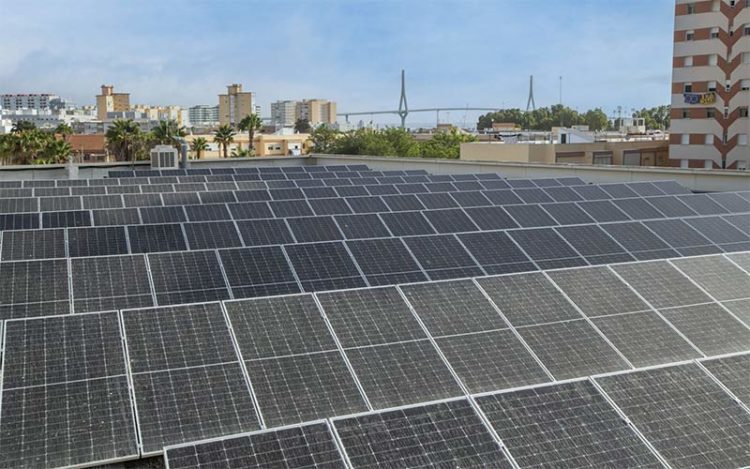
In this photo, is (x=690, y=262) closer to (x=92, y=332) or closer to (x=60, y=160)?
(x=92, y=332)

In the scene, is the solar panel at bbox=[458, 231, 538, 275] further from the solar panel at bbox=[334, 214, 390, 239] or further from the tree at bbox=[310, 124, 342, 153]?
the tree at bbox=[310, 124, 342, 153]

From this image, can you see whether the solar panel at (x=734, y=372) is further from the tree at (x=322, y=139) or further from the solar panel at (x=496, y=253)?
the tree at (x=322, y=139)

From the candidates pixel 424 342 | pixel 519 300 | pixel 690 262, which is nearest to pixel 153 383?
pixel 424 342

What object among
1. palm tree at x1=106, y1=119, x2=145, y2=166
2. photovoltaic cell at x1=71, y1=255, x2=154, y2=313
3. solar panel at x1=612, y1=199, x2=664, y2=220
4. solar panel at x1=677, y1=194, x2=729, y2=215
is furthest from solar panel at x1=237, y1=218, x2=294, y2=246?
palm tree at x1=106, y1=119, x2=145, y2=166

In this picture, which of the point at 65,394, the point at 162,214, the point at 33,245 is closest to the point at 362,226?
the point at 162,214

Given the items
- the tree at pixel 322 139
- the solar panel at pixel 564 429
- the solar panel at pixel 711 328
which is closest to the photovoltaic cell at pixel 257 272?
the solar panel at pixel 564 429
